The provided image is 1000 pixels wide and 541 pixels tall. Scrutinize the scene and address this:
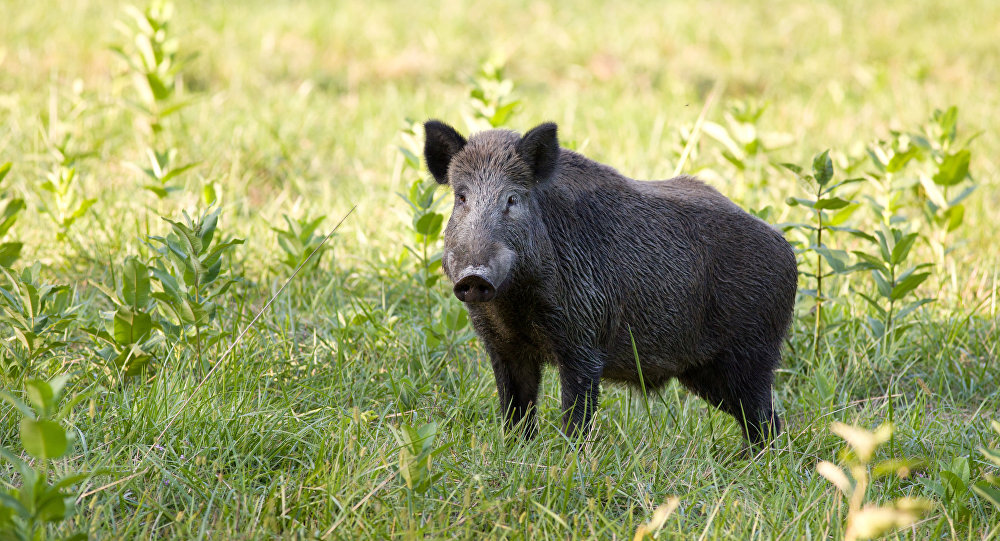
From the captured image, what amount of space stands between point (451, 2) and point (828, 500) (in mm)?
9703

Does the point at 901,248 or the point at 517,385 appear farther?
the point at 901,248

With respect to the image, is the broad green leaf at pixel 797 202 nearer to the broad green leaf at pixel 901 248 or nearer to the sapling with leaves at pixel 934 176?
the broad green leaf at pixel 901 248

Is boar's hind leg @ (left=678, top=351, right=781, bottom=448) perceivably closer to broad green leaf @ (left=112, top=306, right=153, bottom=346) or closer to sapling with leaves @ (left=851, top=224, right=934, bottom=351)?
sapling with leaves @ (left=851, top=224, right=934, bottom=351)

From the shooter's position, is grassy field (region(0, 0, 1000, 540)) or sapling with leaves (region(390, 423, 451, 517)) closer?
sapling with leaves (region(390, 423, 451, 517))

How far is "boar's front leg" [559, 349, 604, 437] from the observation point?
319 centimetres

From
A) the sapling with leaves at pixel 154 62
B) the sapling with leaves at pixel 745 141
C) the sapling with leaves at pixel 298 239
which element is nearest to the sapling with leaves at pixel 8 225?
the sapling with leaves at pixel 298 239

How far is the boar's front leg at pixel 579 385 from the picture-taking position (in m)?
3.19

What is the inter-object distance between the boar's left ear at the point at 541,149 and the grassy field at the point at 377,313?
3.11 ft

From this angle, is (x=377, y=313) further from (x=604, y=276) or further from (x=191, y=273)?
(x=604, y=276)

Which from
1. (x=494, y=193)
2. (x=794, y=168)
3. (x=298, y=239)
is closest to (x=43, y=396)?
(x=494, y=193)

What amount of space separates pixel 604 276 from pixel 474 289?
76 cm

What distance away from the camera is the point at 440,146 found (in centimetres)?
331

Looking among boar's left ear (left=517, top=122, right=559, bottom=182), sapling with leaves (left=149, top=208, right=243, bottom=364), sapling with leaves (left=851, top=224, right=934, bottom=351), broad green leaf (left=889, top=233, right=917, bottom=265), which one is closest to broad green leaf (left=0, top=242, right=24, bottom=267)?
sapling with leaves (left=149, top=208, right=243, bottom=364)

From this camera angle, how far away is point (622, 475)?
299cm
